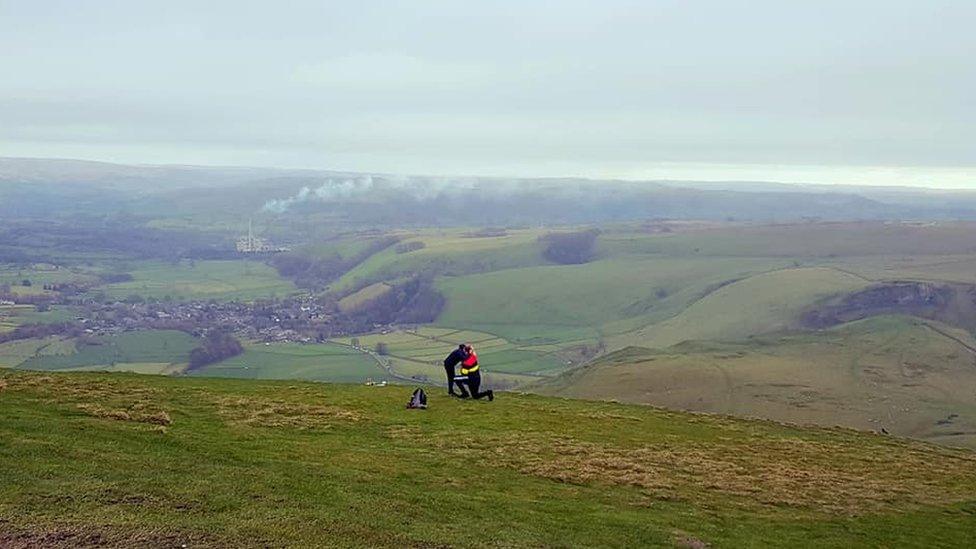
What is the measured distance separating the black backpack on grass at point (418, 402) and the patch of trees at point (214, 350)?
393ft

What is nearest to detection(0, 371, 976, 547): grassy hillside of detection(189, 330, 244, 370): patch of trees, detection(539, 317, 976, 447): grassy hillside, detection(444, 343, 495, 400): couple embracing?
detection(444, 343, 495, 400): couple embracing

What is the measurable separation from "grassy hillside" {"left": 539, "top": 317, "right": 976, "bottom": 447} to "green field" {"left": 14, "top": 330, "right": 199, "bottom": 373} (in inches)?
2822

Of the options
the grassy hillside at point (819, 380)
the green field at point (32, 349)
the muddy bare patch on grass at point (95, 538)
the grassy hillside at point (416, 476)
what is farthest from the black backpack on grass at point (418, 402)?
the green field at point (32, 349)

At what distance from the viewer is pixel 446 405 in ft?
111

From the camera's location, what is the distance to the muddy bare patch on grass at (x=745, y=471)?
2442cm

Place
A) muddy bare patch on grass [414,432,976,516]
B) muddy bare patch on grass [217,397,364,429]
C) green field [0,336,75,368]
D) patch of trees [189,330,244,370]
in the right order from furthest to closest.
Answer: patch of trees [189,330,244,370] → green field [0,336,75,368] → muddy bare patch on grass [217,397,364,429] → muddy bare patch on grass [414,432,976,516]

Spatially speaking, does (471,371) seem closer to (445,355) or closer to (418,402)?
(418,402)

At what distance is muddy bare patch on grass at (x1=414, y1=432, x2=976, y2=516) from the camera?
80.1 ft

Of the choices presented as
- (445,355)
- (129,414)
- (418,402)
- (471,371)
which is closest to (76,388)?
(129,414)

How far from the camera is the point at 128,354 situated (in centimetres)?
15450

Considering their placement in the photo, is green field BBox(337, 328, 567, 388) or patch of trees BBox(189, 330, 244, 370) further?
green field BBox(337, 328, 567, 388)

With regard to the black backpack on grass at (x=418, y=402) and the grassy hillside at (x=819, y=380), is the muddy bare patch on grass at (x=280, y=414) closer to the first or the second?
the black backpack on grass at (x=418, y=402)

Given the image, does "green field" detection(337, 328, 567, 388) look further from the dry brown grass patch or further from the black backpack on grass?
the dry brown grass patch

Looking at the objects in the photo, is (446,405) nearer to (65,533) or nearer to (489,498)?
(489,498)
